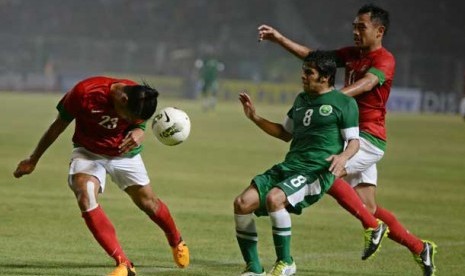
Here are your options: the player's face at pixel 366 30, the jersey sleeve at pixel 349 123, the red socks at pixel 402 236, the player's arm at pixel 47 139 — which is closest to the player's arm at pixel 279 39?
the player's face at pixel 366 30

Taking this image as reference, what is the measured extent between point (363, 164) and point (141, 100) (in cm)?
236

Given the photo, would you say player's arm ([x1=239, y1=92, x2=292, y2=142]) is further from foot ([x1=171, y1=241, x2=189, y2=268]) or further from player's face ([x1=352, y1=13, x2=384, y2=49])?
foot ([x1=171, y1=241, x2=189, y2=268])

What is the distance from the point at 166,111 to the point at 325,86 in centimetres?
130

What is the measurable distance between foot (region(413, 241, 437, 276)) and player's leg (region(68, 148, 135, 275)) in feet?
8.06

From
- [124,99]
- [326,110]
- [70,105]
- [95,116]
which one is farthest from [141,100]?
[326,110]

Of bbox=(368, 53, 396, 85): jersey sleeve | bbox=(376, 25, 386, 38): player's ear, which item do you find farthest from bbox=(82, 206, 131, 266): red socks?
bbox=(376, 25, 386, 38): player's ear

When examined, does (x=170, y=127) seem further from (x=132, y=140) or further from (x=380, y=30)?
(x=380, y=30)

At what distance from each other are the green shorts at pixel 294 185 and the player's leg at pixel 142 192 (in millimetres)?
1055

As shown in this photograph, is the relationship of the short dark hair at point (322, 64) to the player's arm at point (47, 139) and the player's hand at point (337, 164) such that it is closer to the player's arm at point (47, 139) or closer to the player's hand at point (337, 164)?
the player's hand at point (337, 164)

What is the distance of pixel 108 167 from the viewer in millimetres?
8891

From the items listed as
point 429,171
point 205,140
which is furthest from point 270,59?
point 429,171

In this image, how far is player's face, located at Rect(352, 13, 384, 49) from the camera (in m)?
9.59

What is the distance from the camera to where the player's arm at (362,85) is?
9125 mm

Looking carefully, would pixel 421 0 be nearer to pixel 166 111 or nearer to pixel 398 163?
pixel 398 163
